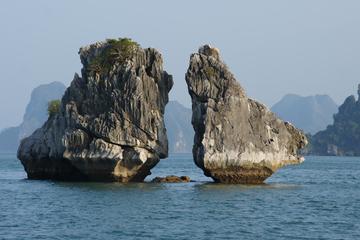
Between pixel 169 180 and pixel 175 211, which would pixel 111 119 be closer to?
pixel 169 180

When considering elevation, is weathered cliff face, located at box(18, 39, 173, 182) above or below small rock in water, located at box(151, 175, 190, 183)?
above

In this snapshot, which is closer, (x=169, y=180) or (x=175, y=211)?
(x=175, y=211)

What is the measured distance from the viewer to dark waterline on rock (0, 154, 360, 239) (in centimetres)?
4300

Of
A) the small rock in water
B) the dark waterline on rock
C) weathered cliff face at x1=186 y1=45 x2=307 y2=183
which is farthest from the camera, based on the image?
the small rock in water

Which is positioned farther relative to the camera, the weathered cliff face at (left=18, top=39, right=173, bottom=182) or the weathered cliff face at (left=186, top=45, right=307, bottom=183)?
the weathered cliff face at (left=18, top=39, right=173, bottom=182)

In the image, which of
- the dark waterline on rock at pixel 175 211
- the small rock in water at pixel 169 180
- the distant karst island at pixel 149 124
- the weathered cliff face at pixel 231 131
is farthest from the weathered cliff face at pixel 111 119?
the weathered cliff face at pixel 231 131

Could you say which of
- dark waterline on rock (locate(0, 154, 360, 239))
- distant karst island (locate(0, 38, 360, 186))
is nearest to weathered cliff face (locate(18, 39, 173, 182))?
distant karst island (locate(0, 38, 360, 186))

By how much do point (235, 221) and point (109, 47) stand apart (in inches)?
1111

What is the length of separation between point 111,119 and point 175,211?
17158mm

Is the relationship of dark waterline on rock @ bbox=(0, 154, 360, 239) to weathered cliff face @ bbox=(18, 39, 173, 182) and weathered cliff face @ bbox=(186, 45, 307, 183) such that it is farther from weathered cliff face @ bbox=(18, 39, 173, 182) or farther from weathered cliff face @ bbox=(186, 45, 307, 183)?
weathered cliff face @ bbox=(18, 39, 173, 182)

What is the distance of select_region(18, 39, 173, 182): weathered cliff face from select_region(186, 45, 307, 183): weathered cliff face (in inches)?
139

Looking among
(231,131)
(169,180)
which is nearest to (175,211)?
(231,131)

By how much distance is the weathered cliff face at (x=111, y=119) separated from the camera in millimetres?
66625

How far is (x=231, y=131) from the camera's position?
214 feet
